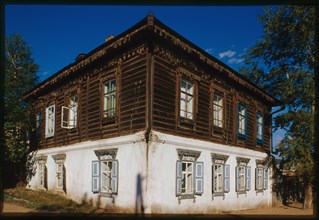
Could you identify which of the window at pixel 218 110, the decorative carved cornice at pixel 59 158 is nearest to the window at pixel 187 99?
the window at pixel 218 110

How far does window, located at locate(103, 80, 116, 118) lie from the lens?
40.3 ft

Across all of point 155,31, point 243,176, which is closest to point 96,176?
point 155,31

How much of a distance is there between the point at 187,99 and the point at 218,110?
2843 mm

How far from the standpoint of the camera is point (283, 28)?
19.6 metres

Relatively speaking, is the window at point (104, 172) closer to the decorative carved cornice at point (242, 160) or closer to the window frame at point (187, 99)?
the window frame at point (187, 99)

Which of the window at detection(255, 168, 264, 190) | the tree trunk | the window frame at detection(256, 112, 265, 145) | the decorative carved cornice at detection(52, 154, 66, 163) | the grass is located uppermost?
the window frame at detection(256, 112, 265, 145)

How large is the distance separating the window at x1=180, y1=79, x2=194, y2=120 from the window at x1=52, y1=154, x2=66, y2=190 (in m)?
6.98

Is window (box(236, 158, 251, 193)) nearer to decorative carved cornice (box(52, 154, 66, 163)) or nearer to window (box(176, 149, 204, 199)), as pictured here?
window (box(176, 149, 204, 199))

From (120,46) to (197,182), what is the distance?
6344 millimetres

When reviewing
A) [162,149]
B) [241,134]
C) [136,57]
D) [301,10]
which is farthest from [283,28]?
[162,149]

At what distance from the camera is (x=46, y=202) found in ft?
43.5

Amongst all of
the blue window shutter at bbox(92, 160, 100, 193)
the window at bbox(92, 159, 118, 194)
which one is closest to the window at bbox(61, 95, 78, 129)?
the blue window shutter at bbox(92, 160, 100, 193)

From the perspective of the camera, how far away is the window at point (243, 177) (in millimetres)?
14875

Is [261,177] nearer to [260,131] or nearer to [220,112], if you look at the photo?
[260,131]
